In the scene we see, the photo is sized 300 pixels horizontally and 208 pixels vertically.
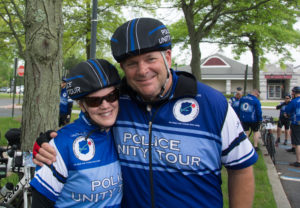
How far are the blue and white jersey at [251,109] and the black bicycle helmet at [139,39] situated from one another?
7.24 metres

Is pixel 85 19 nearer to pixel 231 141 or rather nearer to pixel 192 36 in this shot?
pixel 192 36

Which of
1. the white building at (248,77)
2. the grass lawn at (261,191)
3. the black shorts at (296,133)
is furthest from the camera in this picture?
the white building at (248,77)

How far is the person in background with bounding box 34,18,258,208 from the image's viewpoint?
161cm

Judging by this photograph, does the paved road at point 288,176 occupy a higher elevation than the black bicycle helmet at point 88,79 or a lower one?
lower

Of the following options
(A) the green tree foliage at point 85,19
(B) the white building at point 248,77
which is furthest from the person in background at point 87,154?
(B) the white building at point 248,77

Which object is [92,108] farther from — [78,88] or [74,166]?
[74,166]

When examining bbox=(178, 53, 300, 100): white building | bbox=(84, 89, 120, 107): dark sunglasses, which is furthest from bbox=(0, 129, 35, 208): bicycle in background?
bbox=(178, 53, 300, 100): white building

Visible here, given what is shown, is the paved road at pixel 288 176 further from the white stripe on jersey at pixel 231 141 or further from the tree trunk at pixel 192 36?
the white stripe on jersey at pixel 231 141

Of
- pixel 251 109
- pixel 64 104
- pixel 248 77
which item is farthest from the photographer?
pixel 248 77

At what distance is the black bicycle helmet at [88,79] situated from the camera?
5.67 feet

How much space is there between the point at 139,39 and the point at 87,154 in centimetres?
79

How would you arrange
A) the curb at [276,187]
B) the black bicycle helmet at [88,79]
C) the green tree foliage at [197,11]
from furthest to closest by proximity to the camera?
Result: 1. the green tree foliage at [197,11]
2. the curb at [276,187]
3. the black bicycle helmet at [88,79]

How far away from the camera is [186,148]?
1614 millimetres

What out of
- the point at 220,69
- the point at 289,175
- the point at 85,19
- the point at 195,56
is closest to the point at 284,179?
the point at 289,175
